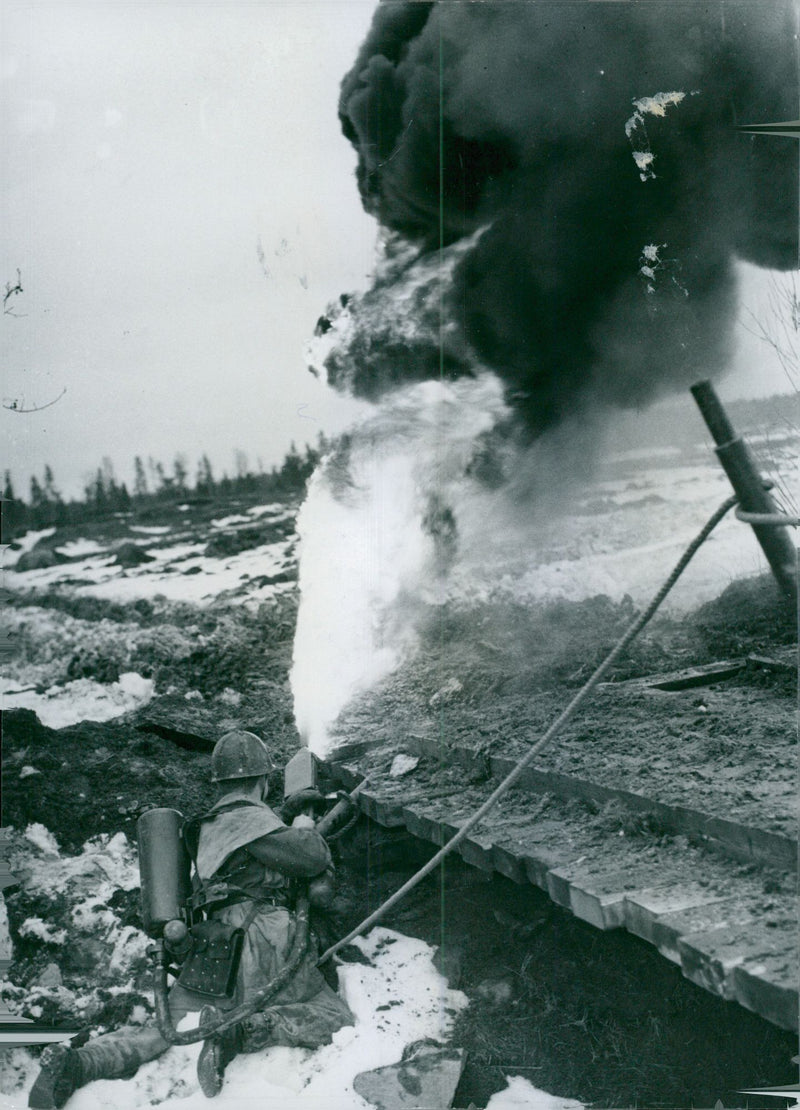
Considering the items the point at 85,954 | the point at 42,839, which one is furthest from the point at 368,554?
the point at 85,954

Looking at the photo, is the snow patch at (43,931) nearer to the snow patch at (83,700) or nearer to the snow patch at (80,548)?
the snow patch at (83,700)

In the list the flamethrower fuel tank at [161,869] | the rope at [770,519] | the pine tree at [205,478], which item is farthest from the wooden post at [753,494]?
the flamethrower fuel tank at [161,869]

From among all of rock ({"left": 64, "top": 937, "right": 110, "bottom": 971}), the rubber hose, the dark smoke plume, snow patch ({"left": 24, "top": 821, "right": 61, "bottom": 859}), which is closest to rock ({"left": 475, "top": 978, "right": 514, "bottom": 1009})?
the rubber hose

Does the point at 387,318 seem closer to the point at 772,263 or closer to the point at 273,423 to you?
the point at 273,423

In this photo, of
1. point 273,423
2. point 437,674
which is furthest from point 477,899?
point 273,423

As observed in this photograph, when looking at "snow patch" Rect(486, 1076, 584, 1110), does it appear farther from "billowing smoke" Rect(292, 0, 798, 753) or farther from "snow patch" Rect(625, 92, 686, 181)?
"snow patch" Rect(625, 92, 686, 181)

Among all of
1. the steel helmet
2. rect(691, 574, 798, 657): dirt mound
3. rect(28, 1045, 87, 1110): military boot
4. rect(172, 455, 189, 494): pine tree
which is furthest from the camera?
rect(691, 574, 798, 657): dirt mound
